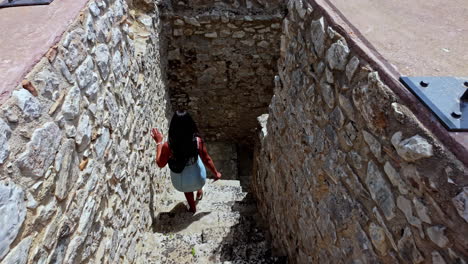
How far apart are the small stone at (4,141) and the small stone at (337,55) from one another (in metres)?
1.46

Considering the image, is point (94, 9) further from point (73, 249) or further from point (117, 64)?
point (73, 249)

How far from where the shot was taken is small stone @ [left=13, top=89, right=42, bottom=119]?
1.38 metres

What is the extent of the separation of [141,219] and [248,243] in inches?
42.7

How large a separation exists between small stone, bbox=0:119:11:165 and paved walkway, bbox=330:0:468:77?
1.52m

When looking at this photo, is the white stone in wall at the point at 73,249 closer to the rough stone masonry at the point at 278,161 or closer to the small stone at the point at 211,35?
the rough stone masonry at the point at 278,161

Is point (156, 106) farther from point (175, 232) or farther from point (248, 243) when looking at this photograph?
point (248, 243)

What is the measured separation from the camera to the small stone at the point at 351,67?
1.61m

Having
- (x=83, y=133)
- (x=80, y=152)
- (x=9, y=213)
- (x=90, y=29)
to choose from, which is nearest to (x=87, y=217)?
(x=80, y=152)

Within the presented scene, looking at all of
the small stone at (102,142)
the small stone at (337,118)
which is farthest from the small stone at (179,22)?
the small stone at (337,118)

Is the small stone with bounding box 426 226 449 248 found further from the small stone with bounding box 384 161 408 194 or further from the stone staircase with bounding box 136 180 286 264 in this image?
the stone staircase with bounding box 136 180 286 264

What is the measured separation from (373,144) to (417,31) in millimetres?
663

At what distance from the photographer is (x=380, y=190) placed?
1.47 m

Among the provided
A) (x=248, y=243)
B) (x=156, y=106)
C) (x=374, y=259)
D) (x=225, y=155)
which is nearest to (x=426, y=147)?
(x=374, y=259)

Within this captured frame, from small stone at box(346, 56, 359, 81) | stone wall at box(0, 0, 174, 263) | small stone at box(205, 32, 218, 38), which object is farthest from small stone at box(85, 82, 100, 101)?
small stone at box(205, 32, 218, 38)
